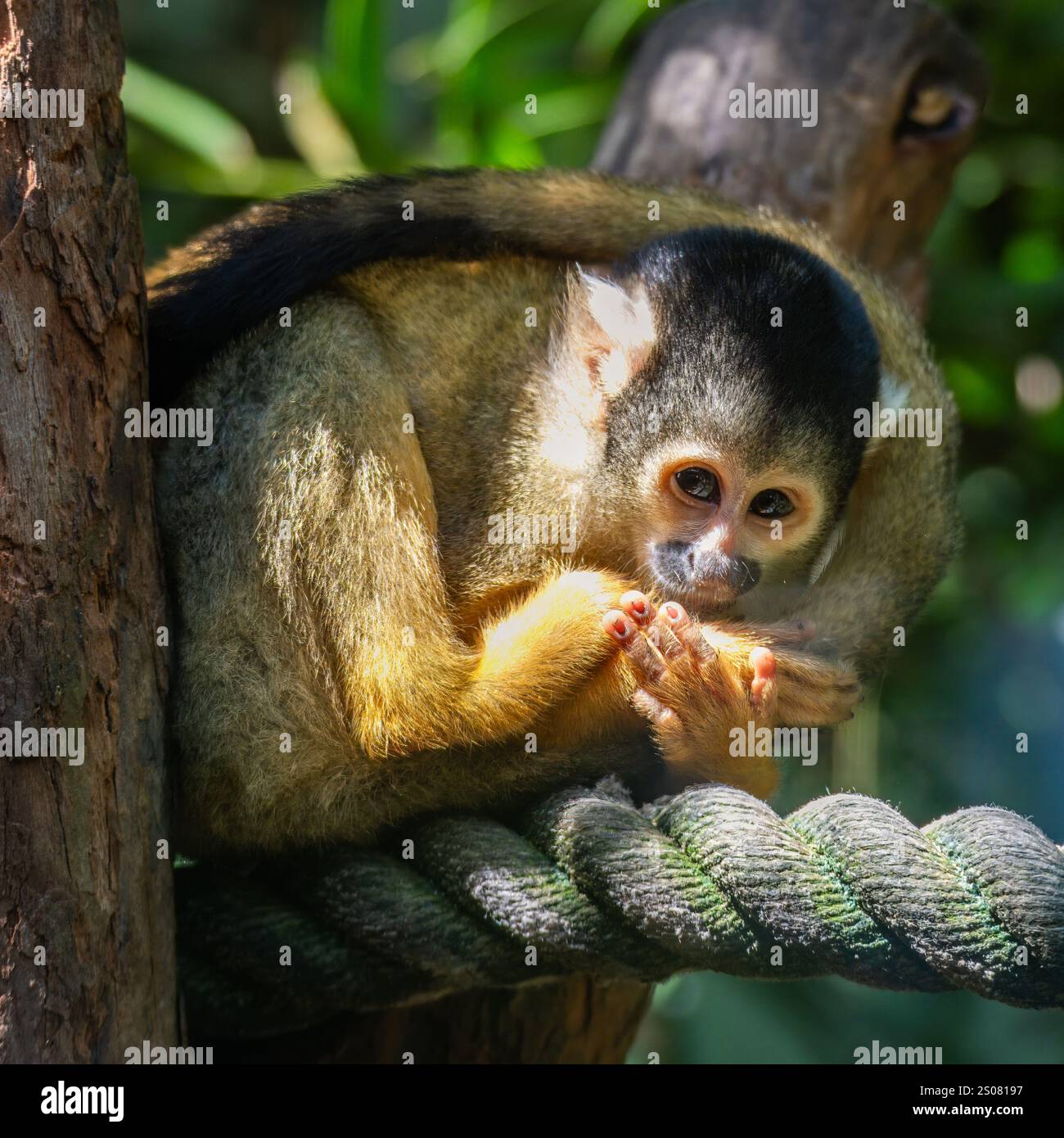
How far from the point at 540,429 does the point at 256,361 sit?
2.87 ft

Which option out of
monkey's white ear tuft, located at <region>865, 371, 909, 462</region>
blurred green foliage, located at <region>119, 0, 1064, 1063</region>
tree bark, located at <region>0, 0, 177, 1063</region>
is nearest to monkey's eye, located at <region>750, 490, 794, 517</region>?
monkey's white ear tuft, located at <region>865, 371, 909, 462</region>

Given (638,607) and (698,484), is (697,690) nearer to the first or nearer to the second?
(638,607)

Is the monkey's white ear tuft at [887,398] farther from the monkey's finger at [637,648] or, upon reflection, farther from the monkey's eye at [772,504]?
the monkey's finger at [637,648]

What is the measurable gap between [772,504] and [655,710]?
90cm

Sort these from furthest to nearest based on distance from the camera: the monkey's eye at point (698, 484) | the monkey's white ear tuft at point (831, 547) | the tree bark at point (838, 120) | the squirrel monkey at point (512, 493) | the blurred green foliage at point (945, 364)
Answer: the blurred green foliage at point (945, 364) → the tree bark at point (838, 120) → the monkey's white ear tuft at point (831, 547) → the monkey's eye at point (698, 484) → the squirrel monkey at point (512, 493)

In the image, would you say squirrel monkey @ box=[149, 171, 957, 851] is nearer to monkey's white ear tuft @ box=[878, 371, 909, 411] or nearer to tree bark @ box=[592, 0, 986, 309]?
monkey's white ear tuft @ box=[878, 371, 909, 411]

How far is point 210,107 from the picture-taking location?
7.41 m

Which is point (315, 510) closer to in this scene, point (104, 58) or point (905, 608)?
point (104, 58)

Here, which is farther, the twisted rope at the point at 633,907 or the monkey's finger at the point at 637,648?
the monkey's finger at the point at 637,648

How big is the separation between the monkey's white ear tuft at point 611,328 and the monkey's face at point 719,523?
0.31m

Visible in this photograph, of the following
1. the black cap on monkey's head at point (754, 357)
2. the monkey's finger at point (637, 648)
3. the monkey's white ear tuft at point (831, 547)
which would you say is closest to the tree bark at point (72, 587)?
the monkey's finger at point (637, 648)

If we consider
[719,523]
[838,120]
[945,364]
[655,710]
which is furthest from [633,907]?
[945,364]

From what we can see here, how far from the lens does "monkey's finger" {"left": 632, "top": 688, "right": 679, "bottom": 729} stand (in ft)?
10.2

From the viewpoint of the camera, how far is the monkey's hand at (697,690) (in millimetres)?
3102
